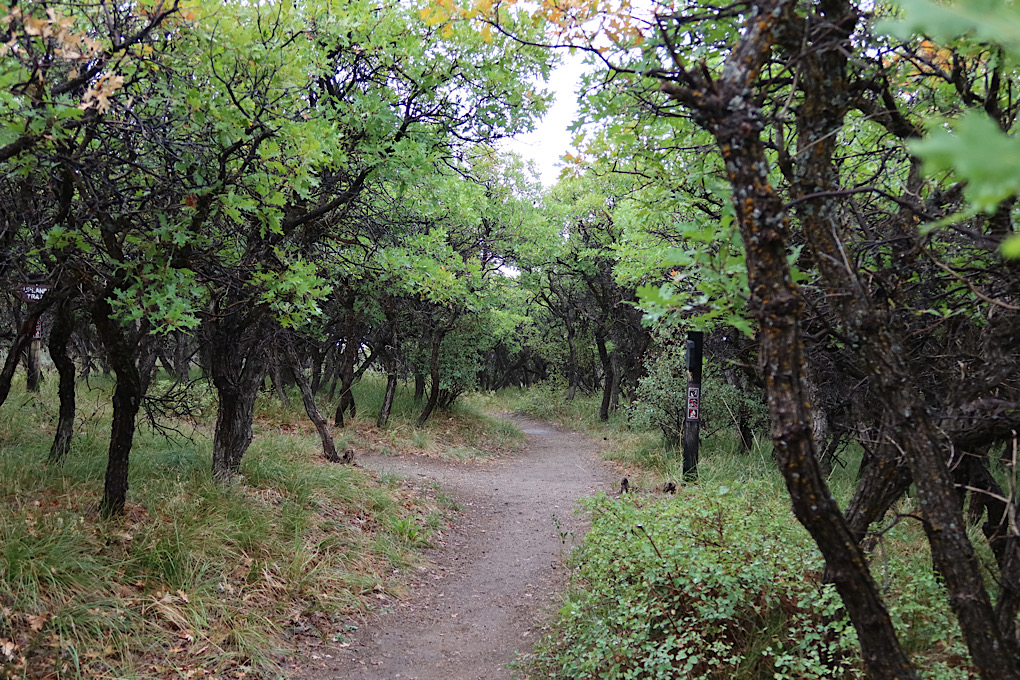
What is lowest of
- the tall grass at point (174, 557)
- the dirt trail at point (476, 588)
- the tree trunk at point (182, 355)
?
the dirt trail at point (476, 588)

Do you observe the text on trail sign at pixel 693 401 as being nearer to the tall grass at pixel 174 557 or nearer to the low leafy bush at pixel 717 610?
the low leafy bush at pixel 717 610

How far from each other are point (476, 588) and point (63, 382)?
4837 millimetres

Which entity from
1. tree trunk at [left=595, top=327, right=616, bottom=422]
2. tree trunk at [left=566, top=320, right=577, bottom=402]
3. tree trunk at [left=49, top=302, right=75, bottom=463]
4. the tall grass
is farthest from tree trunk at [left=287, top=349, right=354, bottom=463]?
tree trunk at [left=566, top=320, right=577, bottom=402]

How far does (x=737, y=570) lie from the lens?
4.44 metres

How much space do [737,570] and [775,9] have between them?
3608 mm

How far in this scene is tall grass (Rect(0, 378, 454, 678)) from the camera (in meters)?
4.25

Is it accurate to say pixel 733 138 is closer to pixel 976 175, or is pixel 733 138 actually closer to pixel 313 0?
pixel 976 175

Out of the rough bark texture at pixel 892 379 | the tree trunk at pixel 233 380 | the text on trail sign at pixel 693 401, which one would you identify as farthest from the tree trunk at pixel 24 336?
the text on trail sign at pixel 693 401

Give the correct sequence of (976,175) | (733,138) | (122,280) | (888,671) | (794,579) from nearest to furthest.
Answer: (976,175) < (733,138) < (888,671) < (794,579) < (122,280)

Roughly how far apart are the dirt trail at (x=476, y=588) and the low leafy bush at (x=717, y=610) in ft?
2.41

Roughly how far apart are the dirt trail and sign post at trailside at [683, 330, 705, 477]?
1897 millimetres

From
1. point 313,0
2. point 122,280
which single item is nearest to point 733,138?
point 122,280

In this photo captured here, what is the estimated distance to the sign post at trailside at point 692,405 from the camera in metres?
9.34

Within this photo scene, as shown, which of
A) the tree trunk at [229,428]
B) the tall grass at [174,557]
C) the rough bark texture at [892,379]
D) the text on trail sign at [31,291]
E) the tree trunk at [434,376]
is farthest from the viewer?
the tree trunk at [434,376]
